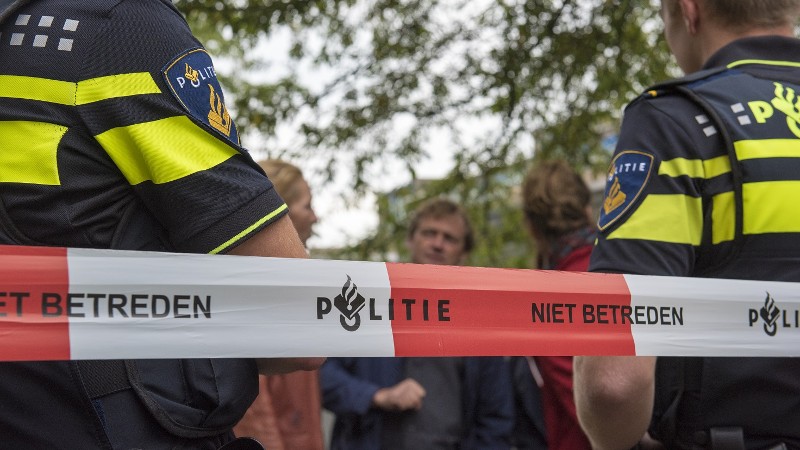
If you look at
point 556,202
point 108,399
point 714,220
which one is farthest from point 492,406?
point 108,399

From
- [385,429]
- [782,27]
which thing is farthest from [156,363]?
[385,429]

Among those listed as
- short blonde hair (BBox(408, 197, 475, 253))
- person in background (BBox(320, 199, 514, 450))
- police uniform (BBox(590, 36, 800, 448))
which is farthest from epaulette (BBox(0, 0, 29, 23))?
short blonde hair (BBox(408, 197, 475, 253))

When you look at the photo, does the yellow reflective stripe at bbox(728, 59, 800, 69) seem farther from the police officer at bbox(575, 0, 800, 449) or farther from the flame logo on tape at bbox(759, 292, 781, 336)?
the flame logo on tape at bbox(759, 292, 781, 336)

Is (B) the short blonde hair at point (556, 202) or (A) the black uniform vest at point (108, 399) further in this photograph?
(B) the short blonde hair at point (556, 202)

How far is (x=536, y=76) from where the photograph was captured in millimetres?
6297

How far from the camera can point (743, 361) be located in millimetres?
1984

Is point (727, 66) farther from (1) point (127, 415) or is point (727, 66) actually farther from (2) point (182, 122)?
(1) point (127, 415)

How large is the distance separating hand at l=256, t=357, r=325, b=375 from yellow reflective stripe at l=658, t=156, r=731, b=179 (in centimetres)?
84

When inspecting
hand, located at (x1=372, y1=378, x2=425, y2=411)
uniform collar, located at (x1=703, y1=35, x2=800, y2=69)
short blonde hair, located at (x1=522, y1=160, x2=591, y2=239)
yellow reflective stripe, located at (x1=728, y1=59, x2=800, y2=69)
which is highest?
uniform collar, located at (x1=703, y1=35, x2=800, y2=69)

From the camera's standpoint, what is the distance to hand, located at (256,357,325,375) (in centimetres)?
161

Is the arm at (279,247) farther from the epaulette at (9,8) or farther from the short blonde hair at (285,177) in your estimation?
the short blonde hair at (285,177)

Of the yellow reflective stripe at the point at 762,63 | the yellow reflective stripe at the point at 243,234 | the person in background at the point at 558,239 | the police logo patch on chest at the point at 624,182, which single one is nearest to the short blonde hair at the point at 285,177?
the person in background at the point at 558,239

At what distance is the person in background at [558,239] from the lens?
3.64 metres

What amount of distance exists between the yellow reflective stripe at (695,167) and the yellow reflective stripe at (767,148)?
4 cm
